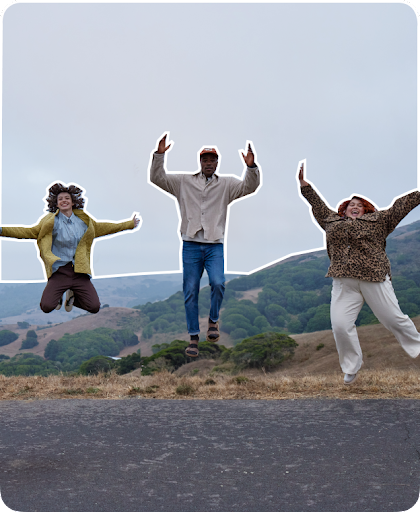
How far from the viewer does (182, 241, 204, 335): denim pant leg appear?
6426mm

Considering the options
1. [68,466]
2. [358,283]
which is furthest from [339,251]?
[68,466]

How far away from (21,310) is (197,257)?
27623 millimetres

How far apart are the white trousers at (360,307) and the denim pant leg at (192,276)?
221 cm

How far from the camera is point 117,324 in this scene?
59.1 meters

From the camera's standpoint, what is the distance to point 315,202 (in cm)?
748

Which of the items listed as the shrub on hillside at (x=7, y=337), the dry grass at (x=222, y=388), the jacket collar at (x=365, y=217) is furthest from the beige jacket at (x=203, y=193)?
the shrub on hillside at (x=7, y=337)

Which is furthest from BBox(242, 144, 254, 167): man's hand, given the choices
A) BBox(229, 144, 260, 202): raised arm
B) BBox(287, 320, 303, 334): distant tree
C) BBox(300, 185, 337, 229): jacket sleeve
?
BBox(287, 320, 303, 334): distant tree

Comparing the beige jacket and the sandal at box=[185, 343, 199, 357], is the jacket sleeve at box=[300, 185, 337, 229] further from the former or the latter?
the sandal at box=[185, 343, 199, 357]

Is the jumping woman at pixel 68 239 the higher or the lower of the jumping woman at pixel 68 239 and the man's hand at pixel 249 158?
the lower

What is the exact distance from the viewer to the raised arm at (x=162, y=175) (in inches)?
247

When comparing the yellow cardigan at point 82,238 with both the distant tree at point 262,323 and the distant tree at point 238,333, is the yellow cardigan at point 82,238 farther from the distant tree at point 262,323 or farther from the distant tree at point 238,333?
the distant tree at point 262,323

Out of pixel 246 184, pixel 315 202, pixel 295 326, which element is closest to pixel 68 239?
pixel 246 184

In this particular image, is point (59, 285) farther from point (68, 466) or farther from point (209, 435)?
point (209, 435)

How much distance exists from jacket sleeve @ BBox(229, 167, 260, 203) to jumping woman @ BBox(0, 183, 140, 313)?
1.34 m
